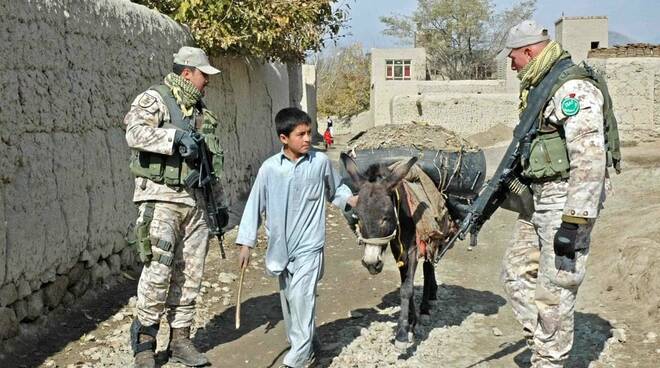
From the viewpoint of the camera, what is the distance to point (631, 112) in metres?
18.8

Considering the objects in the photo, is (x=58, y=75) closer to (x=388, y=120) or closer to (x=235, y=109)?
(x=235, y=109)

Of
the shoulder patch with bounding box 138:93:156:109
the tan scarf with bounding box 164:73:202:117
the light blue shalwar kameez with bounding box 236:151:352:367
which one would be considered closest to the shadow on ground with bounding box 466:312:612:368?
the light blue shalwar kameez with bounding box 236:151:352:367

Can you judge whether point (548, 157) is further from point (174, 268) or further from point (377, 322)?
point (174, 268)

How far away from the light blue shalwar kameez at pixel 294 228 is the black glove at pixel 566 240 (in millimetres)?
1514

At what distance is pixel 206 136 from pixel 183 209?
533 mm

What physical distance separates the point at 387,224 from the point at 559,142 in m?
1.23

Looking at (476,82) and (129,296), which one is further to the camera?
(476,82)

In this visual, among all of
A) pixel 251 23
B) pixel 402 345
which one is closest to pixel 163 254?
pixel 402 345

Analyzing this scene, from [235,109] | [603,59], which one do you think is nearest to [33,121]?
[235,109]

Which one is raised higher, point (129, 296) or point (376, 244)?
point (376, 244)

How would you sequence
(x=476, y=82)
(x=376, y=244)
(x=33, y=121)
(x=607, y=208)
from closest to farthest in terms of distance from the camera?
1. (x=376, y=244)
2. (x=33, y=121)
3. (x=607, y=208)
4. (x=476, y=82)

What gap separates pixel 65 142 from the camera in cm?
550

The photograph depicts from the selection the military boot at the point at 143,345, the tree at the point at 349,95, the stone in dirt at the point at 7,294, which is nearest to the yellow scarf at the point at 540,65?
the military boot at the point at 143,345

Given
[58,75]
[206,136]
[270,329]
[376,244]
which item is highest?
[58,75]
